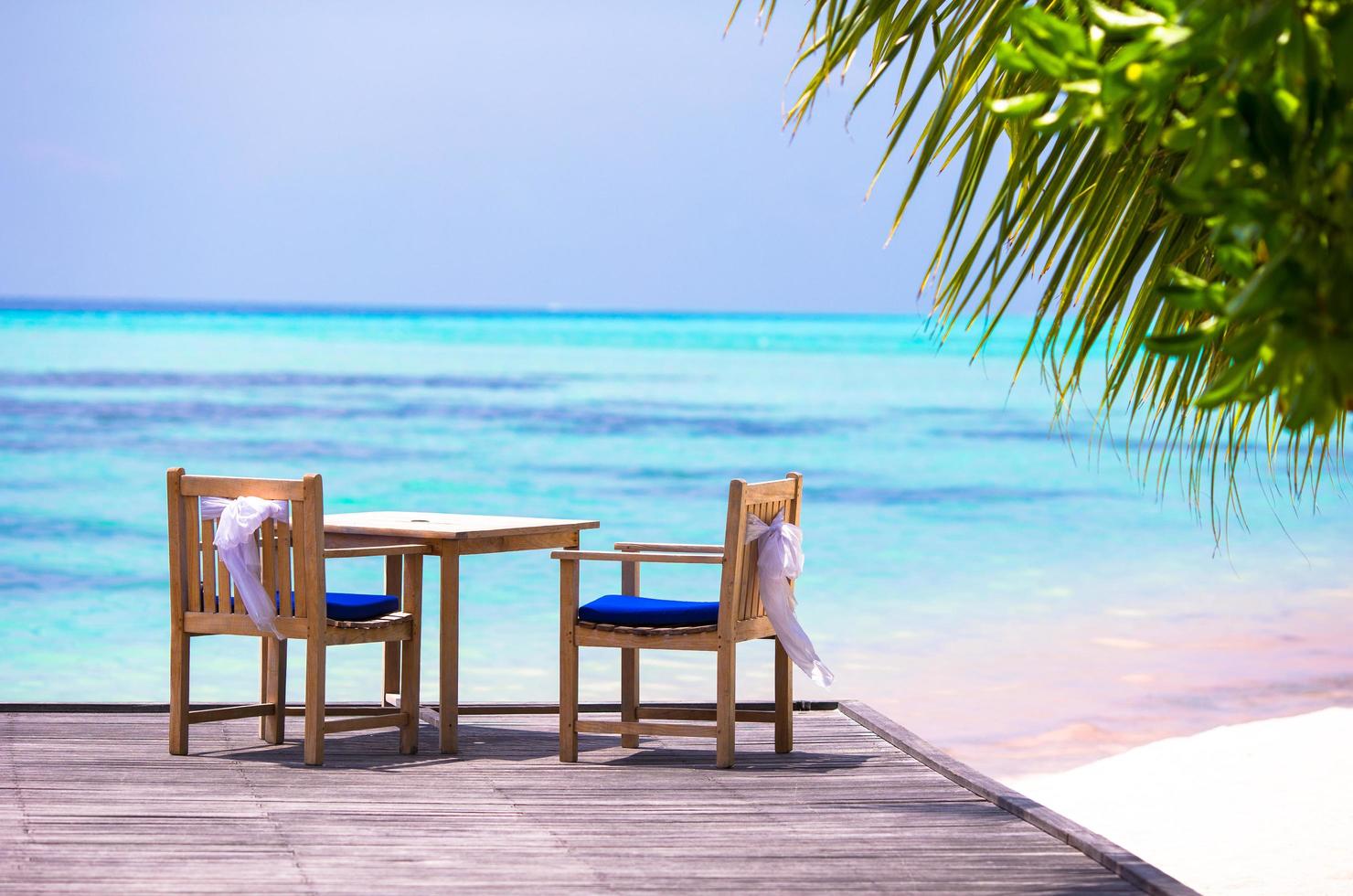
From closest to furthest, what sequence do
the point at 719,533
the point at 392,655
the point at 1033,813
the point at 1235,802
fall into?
1. the point at 1033,813
2. the point at 392,655
3. the point at 1235,802
4. the point at 719,533

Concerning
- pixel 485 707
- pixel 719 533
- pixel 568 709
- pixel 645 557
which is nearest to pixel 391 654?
pixel 485 707

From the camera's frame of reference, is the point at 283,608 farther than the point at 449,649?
No

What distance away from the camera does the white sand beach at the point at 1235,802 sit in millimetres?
4711

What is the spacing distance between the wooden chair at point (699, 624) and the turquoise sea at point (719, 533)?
6.66 ft

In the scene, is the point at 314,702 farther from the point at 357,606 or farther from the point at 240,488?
the point at 240,488

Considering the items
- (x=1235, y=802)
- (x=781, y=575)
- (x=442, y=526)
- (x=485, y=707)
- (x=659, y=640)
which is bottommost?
(x=1235, y=802)

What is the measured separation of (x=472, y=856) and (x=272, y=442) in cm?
1962

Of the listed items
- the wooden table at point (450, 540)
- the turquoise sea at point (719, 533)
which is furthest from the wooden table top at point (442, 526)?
the turquoise sea at point (719, 533)

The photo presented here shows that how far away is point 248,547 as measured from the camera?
4309 mm

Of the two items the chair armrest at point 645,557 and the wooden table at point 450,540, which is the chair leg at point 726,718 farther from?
the wooden table at point 450,540

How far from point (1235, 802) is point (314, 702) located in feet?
10.3

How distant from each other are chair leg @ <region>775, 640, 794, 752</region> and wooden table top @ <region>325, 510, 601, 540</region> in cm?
68

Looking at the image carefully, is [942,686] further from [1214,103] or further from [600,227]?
[600,227]

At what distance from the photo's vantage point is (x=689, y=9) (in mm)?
45219
